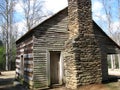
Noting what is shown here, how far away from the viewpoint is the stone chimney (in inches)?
446

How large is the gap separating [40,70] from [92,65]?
3215mm

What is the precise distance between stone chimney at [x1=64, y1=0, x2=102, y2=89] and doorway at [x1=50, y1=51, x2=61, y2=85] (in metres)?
2.05

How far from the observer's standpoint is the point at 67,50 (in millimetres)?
12031

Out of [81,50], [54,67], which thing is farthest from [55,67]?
[81,50]

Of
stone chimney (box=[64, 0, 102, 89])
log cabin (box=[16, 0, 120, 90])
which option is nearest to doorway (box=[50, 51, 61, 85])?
log cabin (box=[16, 0, 120, 90])

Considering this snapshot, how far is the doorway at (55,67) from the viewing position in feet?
45.7

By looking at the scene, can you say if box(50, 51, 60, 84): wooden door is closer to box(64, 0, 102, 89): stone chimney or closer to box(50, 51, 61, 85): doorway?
box(50, 51, 61, 85): doorway

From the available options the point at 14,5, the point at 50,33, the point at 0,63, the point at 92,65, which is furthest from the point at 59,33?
the point at 0,63

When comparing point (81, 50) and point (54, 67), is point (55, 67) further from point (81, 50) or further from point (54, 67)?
point (81, 50)

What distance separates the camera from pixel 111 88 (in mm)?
10547

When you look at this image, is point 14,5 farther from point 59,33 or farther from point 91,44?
point 91,44

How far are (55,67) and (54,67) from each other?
67 mm

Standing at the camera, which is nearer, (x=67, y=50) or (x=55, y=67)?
(x=67, y=50)

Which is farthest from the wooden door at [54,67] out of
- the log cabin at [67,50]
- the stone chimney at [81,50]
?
the stone chimney at [81,50]
